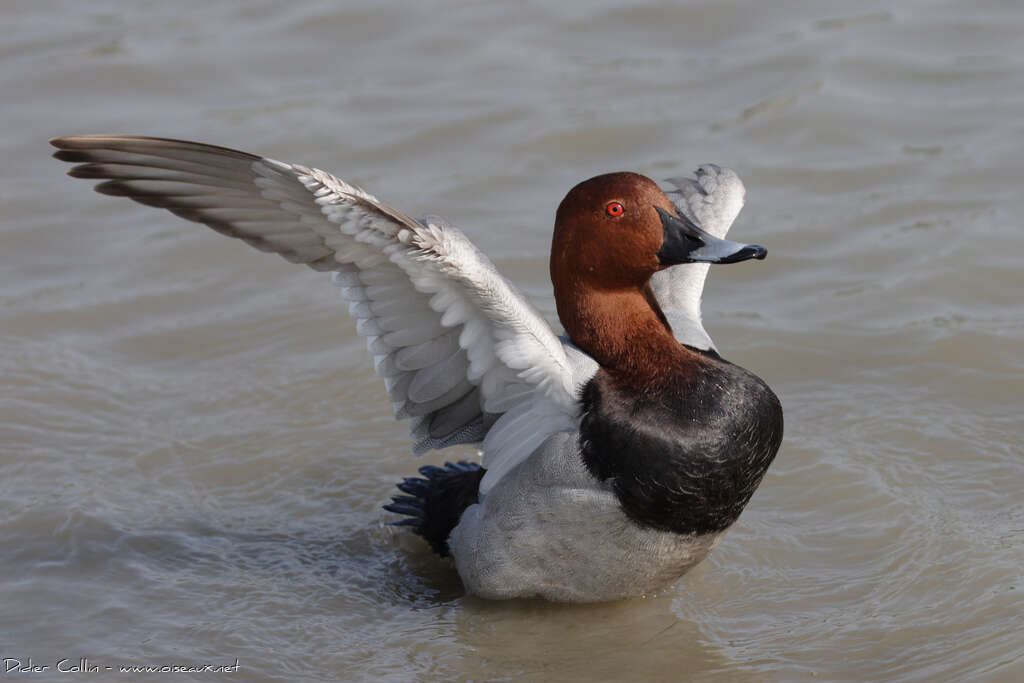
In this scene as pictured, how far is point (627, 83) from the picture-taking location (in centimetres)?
884

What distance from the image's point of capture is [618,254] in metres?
4.69

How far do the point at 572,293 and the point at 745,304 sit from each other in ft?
7.34

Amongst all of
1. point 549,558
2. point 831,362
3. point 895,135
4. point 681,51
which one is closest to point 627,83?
point 681,51

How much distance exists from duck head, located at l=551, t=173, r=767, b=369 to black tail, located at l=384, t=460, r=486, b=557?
0.68m

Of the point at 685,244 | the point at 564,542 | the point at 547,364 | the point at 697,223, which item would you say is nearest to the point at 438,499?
the point at 564,542

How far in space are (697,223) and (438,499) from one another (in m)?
1.48

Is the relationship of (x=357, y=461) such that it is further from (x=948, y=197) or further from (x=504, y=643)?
(x=948, y=197)

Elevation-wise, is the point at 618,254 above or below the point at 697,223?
above

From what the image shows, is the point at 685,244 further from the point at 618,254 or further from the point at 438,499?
the point at 438,499

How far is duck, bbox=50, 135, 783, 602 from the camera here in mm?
4406
